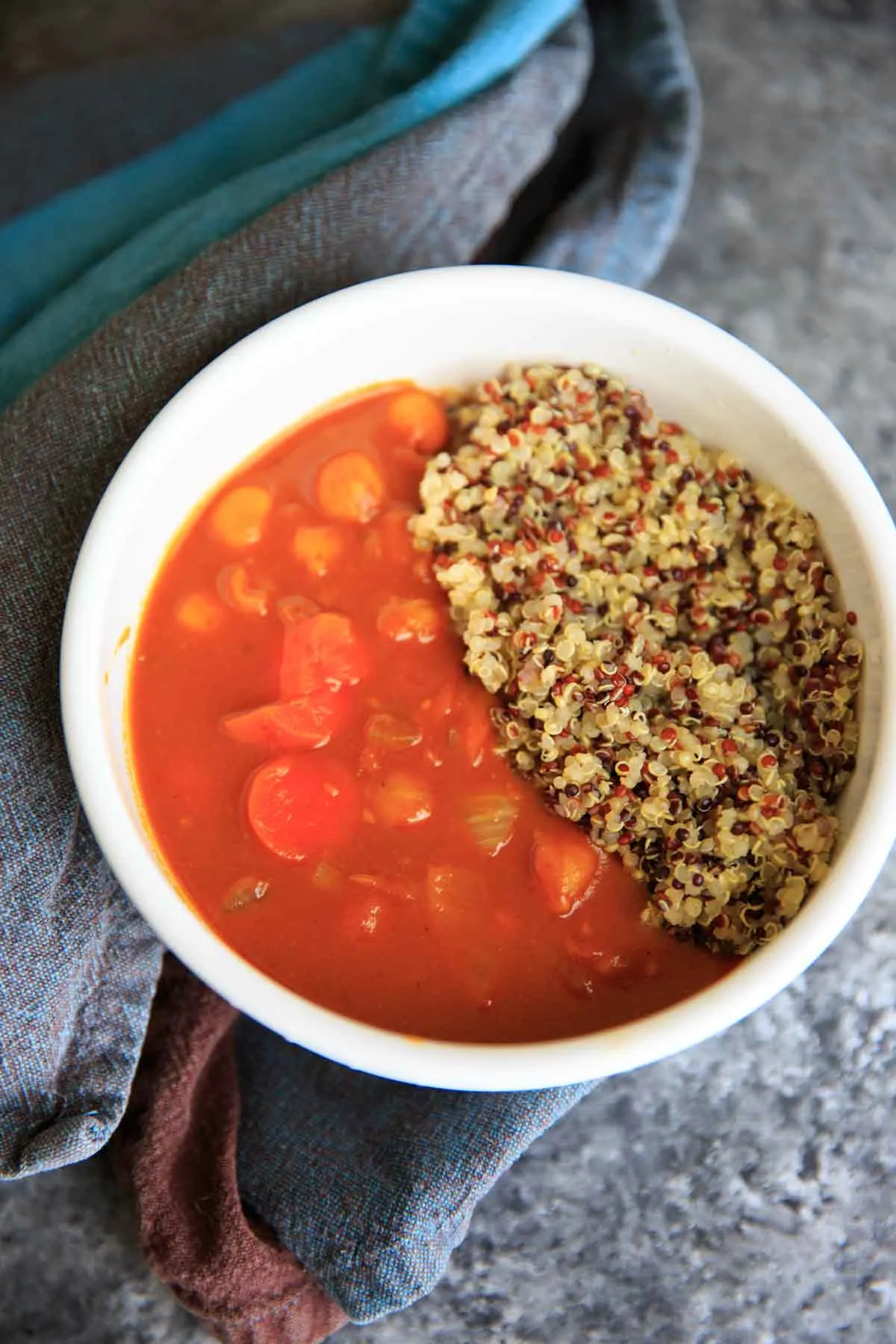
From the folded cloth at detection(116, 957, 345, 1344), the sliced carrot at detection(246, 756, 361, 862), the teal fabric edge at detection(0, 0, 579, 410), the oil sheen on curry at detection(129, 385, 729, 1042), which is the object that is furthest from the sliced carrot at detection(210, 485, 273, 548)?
the folded cloth at detection(116, 957, 345, 1344)

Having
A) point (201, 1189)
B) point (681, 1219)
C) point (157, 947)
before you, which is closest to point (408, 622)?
point (157, 947)

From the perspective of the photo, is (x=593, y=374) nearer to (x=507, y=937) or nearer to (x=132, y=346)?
(x=132, y=346)

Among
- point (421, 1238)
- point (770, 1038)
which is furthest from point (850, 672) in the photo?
point (421, 1238)

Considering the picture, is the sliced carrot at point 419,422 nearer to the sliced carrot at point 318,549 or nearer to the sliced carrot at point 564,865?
the sliced carrot at point 318,549

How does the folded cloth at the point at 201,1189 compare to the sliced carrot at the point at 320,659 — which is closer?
the sliced carrot at the point at 320,659

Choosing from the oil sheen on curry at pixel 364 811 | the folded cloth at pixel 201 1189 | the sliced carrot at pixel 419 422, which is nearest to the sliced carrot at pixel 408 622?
the oil sheen on curry at pixel 364 811
